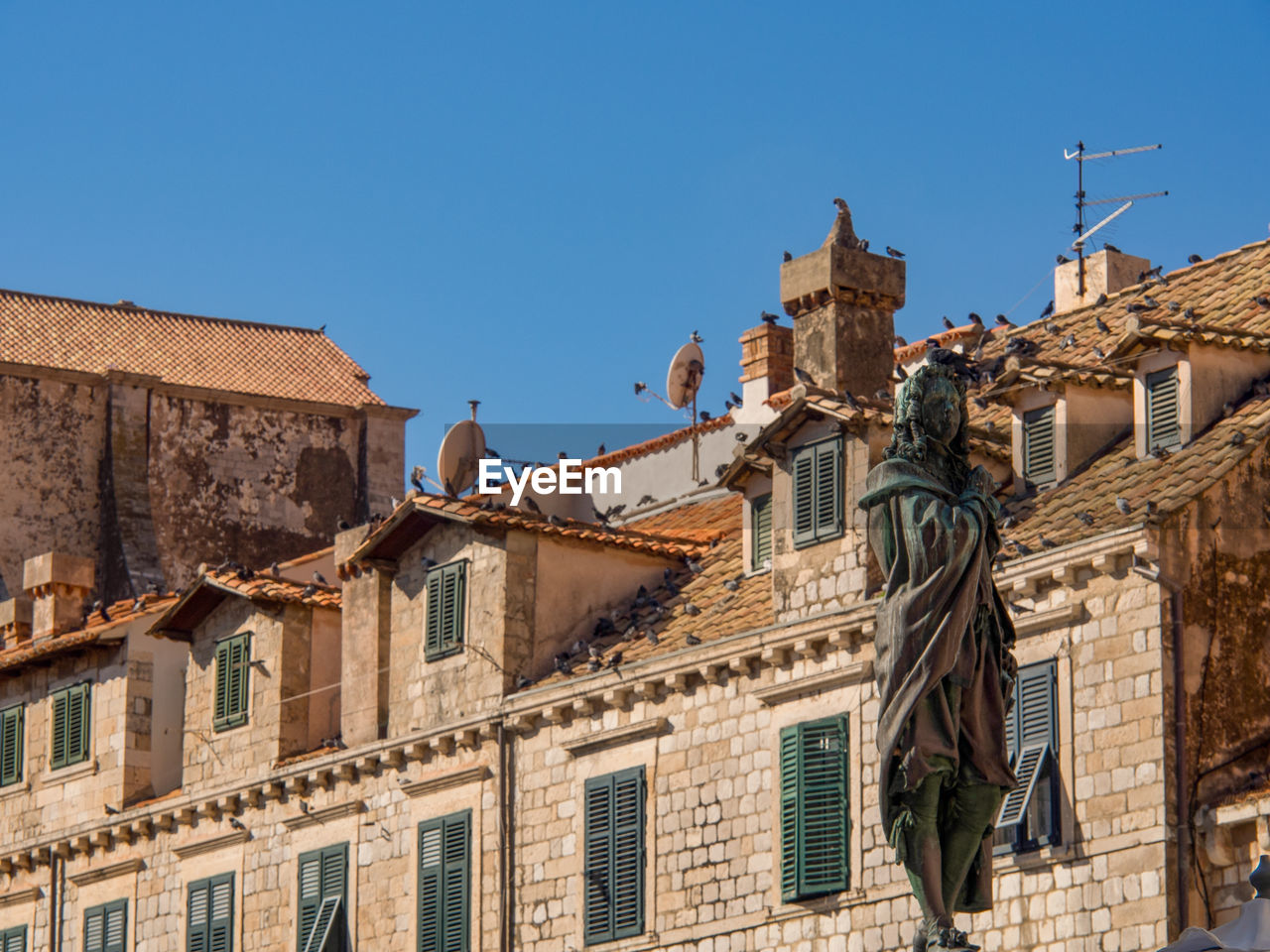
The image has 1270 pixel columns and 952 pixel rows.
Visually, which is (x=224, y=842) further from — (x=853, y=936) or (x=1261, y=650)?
(x=1261, y=650)

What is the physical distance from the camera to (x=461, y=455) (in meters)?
37.4

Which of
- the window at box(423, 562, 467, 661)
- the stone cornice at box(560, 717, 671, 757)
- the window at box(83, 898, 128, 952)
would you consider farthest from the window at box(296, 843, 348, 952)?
the stone cornice at box(560, 717, 671, 757)

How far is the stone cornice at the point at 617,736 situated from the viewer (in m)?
29.0

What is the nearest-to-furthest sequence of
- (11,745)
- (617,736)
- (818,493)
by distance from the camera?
(818,493)
(617,736)
(11,745)

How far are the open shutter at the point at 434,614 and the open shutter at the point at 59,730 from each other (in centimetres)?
787

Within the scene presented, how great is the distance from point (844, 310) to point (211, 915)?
10864 mm

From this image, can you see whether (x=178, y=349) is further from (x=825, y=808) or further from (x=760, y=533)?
(x=825, y=808)

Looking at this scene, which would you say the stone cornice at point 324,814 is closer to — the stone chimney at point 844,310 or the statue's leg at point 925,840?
the stone chimney at point 844,310

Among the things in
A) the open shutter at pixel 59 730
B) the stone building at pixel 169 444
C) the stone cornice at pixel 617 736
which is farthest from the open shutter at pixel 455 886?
the stone building at pixel 169 444

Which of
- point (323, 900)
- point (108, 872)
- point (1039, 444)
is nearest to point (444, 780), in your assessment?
point (323, 900)

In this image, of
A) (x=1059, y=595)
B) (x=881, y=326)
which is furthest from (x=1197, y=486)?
(x=881, y=326)

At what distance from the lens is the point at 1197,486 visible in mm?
24469

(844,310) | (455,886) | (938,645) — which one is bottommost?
(938,645)

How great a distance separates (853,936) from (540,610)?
645 cm
